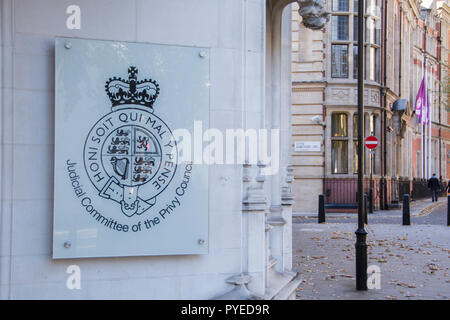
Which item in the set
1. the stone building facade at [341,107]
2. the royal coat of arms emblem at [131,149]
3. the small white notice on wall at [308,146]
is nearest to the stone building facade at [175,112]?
the royal coat of arms emblem at [131,149]

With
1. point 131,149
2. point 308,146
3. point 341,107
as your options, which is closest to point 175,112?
point 131,149

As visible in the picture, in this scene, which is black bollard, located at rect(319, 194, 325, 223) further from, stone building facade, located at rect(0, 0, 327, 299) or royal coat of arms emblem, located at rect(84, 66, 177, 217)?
royal coat of arms emblem, located at rect(84, 66, 177, 217)

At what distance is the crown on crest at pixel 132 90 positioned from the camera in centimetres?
578

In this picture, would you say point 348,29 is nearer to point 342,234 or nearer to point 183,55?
point 342,234

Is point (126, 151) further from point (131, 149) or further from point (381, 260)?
point (381, 260)

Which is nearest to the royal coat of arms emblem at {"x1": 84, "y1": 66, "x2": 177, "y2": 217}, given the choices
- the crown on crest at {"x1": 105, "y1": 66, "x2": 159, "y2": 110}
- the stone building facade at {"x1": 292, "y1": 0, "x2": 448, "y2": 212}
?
the crown on crest at {"x1": 105, "y1": 66, "x2": 159, "y2": 110}

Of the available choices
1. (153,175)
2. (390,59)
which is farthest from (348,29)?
(153,175)

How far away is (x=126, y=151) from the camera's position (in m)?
5.80

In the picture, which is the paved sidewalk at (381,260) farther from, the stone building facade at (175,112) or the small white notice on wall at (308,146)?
the small white notice on wall at (308,146)

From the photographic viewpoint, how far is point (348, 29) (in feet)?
83.4

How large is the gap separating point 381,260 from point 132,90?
747 cm

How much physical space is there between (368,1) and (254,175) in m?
22.7

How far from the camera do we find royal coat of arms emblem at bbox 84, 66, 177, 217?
573cm

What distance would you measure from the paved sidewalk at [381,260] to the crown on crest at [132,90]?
3.86 m
